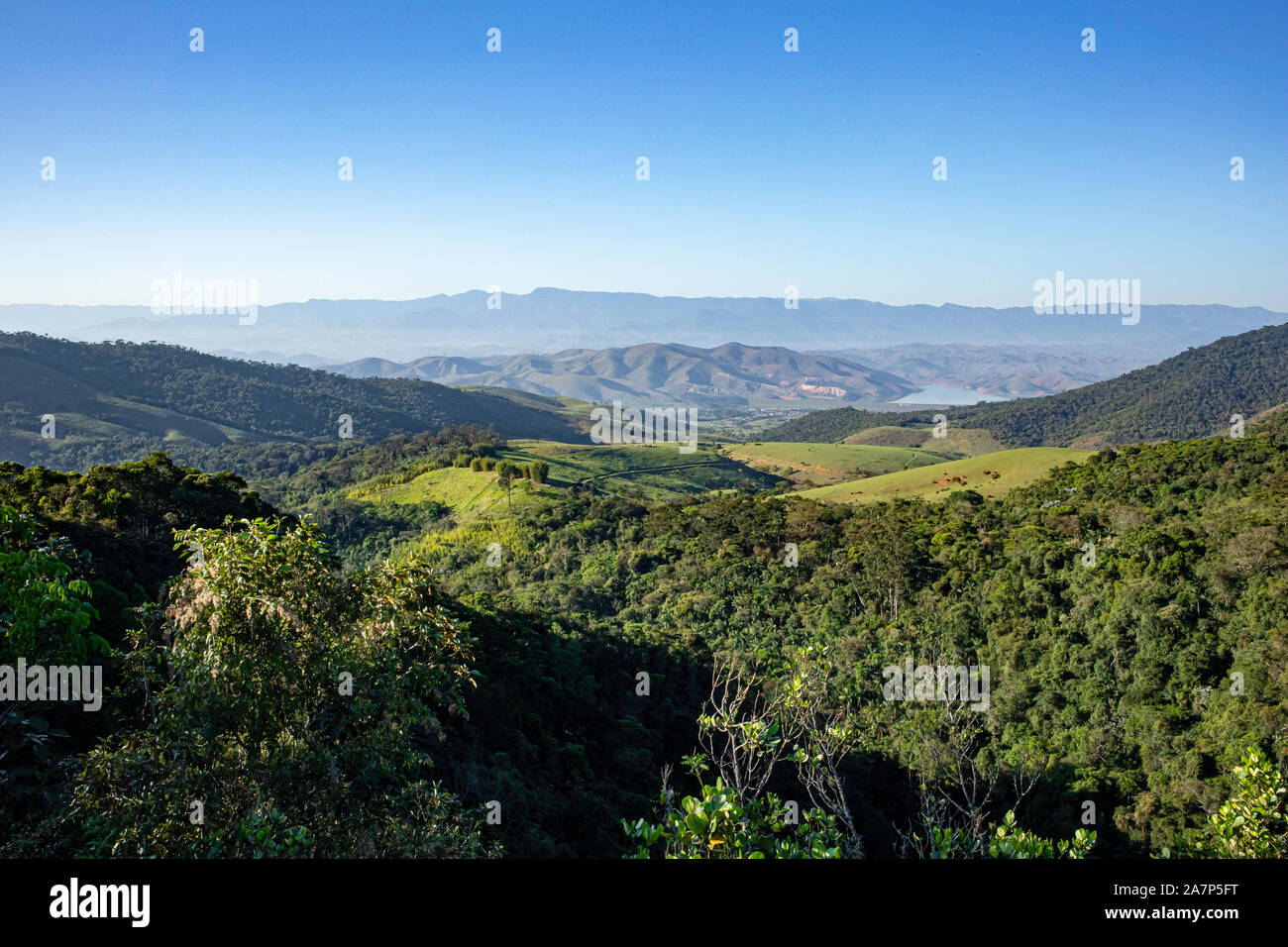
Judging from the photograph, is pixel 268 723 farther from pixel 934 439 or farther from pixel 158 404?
pixel 934 439

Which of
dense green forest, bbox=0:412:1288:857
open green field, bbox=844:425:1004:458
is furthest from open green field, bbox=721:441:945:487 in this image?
dense green forest, bbox=0:412:1288:857

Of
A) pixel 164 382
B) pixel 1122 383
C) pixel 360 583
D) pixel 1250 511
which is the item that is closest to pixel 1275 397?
pixel 1122 383

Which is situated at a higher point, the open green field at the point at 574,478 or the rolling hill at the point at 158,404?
the rolling hill at the point at 158,404

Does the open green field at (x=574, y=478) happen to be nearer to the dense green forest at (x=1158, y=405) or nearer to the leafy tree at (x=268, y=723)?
the leafy tree at (x=268, y=723)

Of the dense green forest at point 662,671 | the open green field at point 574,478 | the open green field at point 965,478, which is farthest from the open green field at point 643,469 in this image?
the dense green forest at point 662,671

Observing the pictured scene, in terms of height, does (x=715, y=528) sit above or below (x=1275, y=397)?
below
